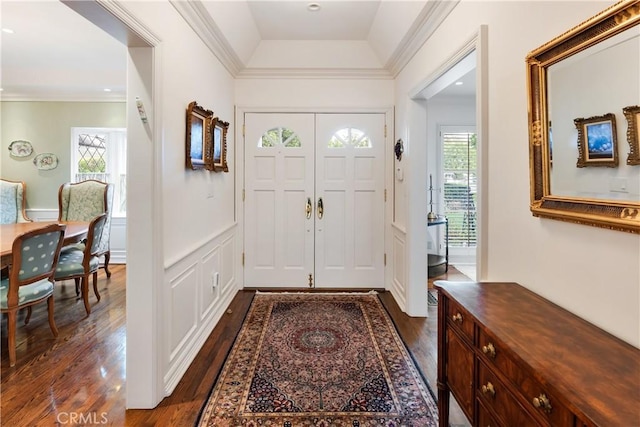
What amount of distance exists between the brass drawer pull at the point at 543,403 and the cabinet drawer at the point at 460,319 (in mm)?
379

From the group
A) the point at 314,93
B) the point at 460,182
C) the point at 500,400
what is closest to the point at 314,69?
the point at 314,93

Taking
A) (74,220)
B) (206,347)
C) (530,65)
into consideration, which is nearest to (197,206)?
(206,347)

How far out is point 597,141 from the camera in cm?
107

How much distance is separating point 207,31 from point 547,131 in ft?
8.15

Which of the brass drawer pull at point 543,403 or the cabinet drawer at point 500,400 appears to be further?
the cabinet drawer at point 500,400

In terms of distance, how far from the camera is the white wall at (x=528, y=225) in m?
1.03

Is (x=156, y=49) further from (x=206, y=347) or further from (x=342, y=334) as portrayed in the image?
(x=342, y=334)

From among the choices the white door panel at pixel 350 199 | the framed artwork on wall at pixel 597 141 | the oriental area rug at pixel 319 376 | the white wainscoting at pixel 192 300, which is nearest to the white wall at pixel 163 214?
the white wainscoting at pixel 192 300

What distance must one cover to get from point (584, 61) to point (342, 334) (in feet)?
7.81

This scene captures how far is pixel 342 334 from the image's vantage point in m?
2.75

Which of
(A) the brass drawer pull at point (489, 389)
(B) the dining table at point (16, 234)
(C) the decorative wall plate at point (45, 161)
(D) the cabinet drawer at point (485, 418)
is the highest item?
(C) the decorative wall plate at point (45, 161)

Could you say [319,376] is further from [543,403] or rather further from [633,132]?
[633,132]

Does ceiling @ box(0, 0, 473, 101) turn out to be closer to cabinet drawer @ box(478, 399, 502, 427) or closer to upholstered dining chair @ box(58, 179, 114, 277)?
upholstered dining chair @ box(58, 179, 114, 277)

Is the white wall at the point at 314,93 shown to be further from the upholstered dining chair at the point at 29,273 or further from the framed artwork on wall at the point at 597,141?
the framed artwork on wall at the point at 597,141
